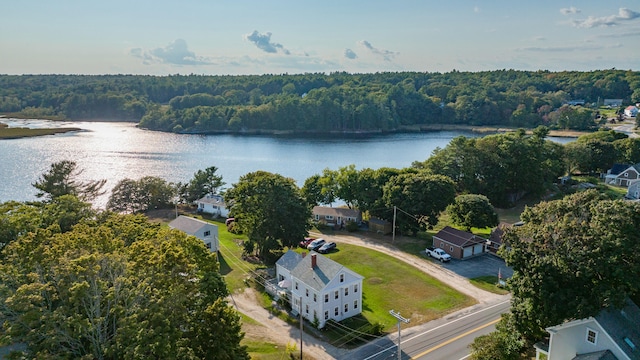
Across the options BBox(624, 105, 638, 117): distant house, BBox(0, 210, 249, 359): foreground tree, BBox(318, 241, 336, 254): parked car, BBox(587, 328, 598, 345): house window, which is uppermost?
BBox(624, 105, 638, 117): distant house

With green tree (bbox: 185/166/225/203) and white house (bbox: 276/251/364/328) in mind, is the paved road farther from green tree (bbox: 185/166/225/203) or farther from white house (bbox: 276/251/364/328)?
green tree (bbox: 185/166/225/203)

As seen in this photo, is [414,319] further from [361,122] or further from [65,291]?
[361,122]

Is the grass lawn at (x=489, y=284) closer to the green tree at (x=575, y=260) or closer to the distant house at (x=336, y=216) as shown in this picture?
the green tree at (x=575, y=260)

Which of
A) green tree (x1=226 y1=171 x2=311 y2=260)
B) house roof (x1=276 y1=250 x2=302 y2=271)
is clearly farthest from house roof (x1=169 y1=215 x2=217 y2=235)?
house roof (x1=276 y1=250 x2=302 y2=271)

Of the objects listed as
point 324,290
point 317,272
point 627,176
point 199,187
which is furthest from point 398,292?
point 627,176

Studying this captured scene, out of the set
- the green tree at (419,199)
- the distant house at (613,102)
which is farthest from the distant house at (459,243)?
the distant house at (613,102)
